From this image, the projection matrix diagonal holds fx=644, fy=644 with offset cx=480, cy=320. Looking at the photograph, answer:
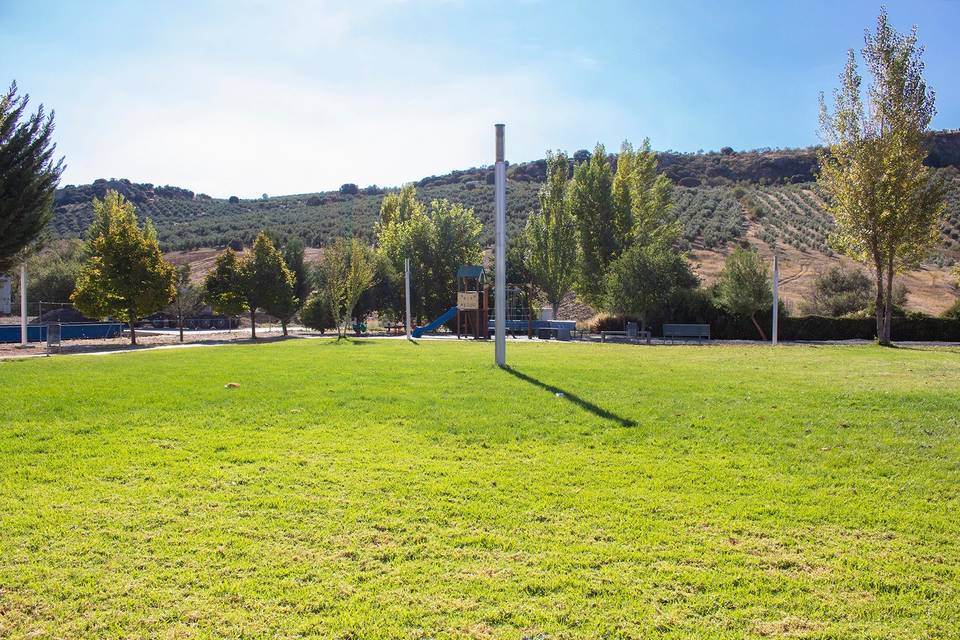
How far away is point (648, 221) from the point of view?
4347 cm

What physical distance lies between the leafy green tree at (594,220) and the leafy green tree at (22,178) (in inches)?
1141

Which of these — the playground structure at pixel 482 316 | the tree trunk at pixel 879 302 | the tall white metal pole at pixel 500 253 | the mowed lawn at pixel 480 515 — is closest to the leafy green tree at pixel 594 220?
the playground structure at pixel 482 316

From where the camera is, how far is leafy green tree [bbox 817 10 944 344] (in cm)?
2673

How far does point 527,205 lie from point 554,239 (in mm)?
46190

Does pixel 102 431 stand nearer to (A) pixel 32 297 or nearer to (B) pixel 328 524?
(B) pixel 328 524

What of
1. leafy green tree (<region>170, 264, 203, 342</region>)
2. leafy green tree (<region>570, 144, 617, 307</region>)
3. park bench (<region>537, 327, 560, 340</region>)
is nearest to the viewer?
park bench (<region>537, 327, 560, 340</region>)

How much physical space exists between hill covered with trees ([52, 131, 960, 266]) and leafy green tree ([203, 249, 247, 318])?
28.6m

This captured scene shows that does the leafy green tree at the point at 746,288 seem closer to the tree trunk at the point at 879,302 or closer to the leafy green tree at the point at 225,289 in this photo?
the tree trunk at the point at 879,302

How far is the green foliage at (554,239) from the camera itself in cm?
4356

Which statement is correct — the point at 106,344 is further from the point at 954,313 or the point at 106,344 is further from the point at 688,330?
the point at 954,313

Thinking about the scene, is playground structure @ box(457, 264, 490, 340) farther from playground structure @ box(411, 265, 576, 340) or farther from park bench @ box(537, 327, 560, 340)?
park bench @ box(537, 327, 560, 340)

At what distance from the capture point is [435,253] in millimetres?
46875

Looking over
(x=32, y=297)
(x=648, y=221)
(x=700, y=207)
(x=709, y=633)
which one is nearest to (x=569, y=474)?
(x=709, y=633)


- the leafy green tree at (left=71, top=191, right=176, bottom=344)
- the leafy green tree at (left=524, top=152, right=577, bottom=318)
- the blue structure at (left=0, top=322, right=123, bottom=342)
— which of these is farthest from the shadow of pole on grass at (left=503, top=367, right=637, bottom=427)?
the blue structure at (left=0, top=322, right=123, bottom=342)
